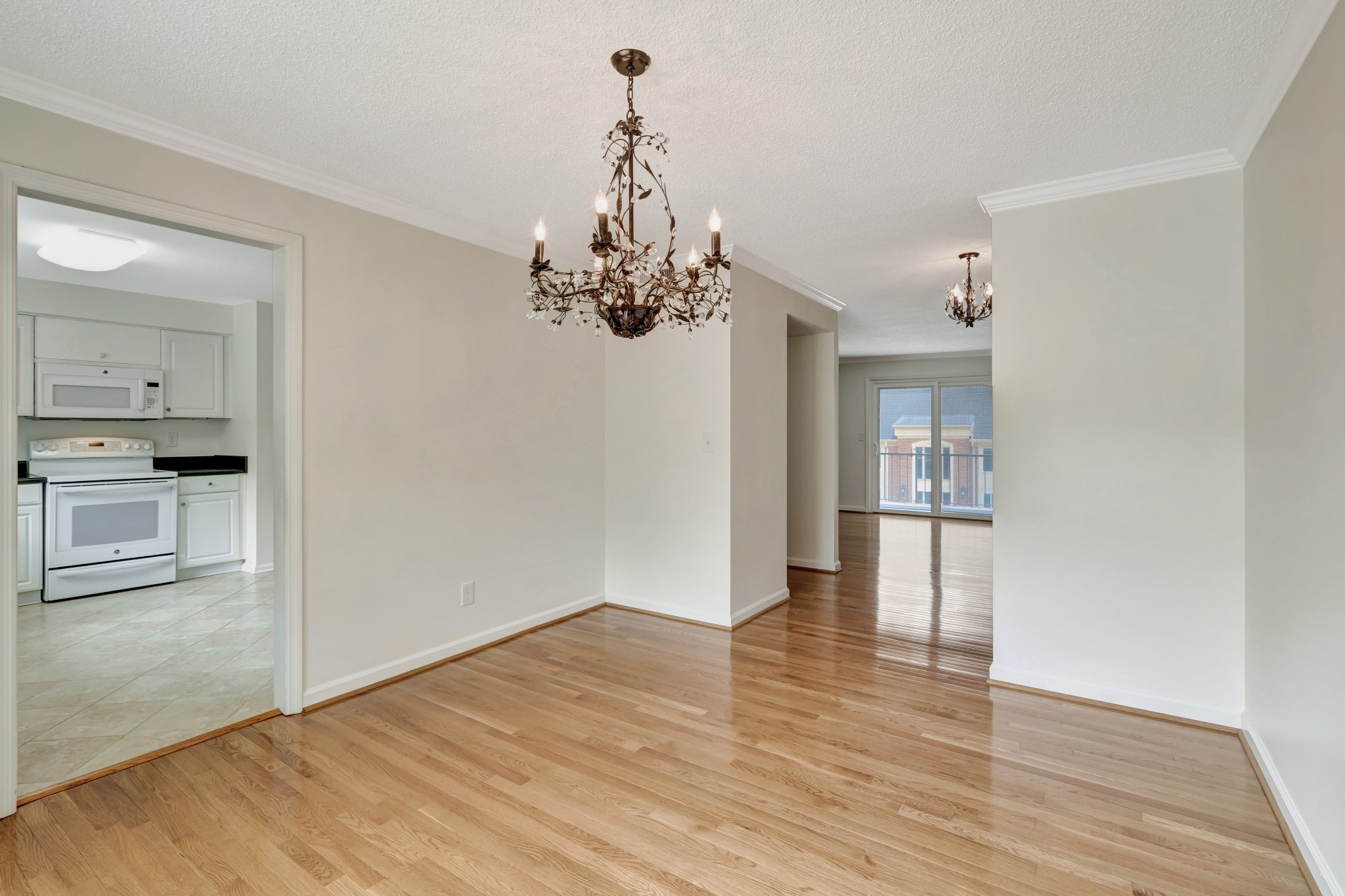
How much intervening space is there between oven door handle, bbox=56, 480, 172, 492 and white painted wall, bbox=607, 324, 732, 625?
3747 millimetres

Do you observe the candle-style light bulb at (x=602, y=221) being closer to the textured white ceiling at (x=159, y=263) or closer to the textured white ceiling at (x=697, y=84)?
the textured white ceiling at (x=697, y=84)

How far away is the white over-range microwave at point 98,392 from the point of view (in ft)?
16.3

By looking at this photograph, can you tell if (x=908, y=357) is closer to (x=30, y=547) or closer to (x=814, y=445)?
(x=814, y=445)

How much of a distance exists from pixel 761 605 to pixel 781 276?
235 centimetres

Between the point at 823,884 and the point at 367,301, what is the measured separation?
3.05 m

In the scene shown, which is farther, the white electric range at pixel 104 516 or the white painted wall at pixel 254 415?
the white painted wall at pixel 254 415

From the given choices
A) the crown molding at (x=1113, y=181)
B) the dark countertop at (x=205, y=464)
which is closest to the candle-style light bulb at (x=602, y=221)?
the crown molding at (x=1113, y=181)

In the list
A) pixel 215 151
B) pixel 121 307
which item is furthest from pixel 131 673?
pixel 121 307

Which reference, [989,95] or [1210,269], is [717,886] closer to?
[989,95]

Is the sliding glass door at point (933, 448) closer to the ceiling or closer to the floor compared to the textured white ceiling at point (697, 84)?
closer to the floor

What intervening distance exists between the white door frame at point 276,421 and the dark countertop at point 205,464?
3331 mm

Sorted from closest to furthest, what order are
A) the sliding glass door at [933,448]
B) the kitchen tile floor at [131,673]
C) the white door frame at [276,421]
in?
the white door frame at [276,421], the kitchen tile floor at [131,673], the sliding glass door at [933,448]

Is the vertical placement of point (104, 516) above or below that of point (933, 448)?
below

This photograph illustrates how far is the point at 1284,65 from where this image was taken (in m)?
2.02
